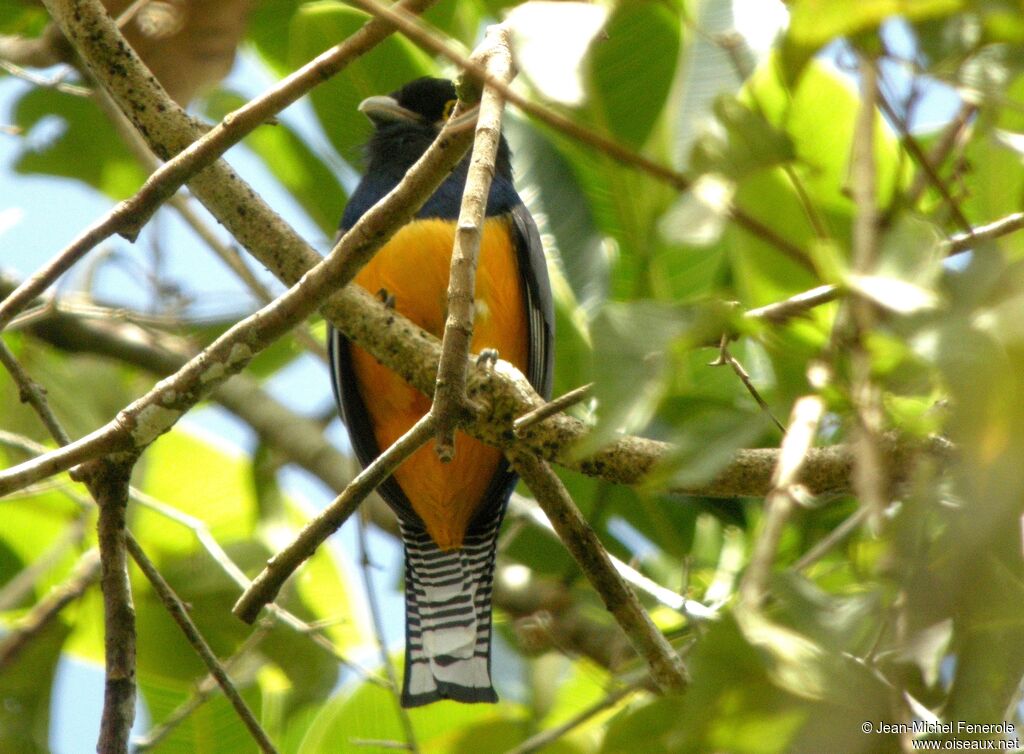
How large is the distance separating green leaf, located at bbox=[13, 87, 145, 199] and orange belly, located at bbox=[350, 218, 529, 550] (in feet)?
6.75

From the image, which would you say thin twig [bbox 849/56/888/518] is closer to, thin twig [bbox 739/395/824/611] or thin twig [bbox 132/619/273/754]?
thin twig [bbox 739/395/824/611]

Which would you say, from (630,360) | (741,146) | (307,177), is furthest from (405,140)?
(630,360)

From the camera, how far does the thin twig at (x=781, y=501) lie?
1.22 meters

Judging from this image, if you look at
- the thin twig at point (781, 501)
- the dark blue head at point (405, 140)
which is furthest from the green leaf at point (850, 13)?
the dark blue head at point (405, 140)

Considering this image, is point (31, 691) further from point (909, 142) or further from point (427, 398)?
point (909, 142)

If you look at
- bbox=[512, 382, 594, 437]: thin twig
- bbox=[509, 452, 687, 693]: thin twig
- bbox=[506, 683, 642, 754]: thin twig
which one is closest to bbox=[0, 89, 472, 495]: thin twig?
bbox=[512, 382, 594, 437]: thin twig

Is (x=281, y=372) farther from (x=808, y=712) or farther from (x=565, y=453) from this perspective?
(x=808, y=712)

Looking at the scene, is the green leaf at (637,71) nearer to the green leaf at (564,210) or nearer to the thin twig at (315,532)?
the green leaf at (564,210)

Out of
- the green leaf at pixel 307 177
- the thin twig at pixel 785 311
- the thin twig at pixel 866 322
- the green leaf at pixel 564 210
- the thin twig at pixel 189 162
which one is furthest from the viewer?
the green leaf at pixel 307 177

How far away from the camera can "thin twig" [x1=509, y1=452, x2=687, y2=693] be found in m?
2.97

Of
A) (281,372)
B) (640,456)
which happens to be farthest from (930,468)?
(281,372)

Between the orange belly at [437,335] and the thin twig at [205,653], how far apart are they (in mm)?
1631

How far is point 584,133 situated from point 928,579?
65 cm

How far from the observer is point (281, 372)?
6.52 m
